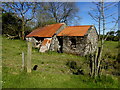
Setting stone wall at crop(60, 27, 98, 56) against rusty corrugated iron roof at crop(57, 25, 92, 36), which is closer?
stone wall at crop(60, 27, 98, 56)

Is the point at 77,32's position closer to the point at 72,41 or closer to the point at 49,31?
the point at 72,41

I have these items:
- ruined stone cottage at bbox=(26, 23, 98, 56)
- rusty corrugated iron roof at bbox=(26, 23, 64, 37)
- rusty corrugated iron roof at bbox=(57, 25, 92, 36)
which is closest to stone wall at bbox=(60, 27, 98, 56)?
ruined stone cottage at bbox=(26, 23, 98, 56)

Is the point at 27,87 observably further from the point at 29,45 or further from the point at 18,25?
the point at 18,25

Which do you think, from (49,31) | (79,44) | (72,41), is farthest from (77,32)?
(49,31)

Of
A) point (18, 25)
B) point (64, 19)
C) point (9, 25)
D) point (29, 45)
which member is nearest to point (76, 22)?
point (64, 19)

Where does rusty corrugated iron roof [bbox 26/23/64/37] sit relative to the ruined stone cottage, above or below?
above

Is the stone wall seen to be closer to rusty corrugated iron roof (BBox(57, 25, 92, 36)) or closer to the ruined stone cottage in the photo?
the ruined stone cottage

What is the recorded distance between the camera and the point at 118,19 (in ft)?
14.5

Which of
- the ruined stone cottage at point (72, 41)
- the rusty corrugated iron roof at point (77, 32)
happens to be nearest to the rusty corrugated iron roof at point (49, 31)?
the ruined stone cottage at point (72, 41)

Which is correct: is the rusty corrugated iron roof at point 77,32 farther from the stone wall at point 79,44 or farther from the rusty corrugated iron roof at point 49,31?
the rusty corrugated iron roof at point 49,31

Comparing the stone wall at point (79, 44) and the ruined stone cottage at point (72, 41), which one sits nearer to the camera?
the stone wall at point (79, 44)

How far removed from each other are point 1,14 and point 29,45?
3085 centimetres

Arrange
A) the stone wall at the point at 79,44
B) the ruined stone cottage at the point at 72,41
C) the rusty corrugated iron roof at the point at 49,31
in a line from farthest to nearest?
the rusty corrugated iron roof at the point at 49,31 < the ruined stone cottage at the point at 72,41 < the stone wall at the point at 79,44

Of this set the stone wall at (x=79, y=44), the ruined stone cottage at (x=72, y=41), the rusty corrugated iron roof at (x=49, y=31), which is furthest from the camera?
the rusty corrugated iron roof at (x=49, y=31)
